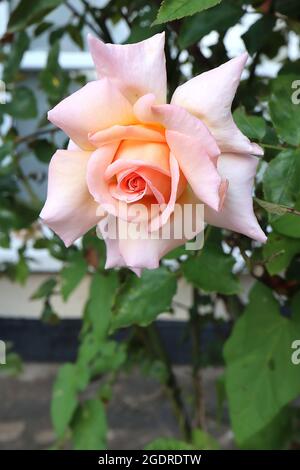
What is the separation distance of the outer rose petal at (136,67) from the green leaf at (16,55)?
22.7 inches

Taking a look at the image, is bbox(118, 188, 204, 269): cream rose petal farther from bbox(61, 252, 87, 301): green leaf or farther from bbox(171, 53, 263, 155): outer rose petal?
bbox(61, 252, 87, 301): green leaf

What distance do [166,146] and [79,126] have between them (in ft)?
0.18

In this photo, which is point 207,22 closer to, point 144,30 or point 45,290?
point 144,30

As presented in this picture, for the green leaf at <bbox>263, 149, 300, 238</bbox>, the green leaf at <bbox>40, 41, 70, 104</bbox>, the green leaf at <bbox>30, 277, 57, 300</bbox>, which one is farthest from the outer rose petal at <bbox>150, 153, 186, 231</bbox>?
the green leaf at <bbox>30, 277, 57, 300</bbox>

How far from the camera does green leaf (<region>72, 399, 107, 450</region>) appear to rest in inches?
37.4

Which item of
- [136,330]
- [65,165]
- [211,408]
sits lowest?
[211,408]

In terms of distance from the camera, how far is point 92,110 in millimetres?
354

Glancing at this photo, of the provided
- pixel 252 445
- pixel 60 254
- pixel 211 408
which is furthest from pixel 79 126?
pixel 211 408

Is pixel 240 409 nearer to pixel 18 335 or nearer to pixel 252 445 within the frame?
pixel 252 445

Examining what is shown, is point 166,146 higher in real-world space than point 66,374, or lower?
higher

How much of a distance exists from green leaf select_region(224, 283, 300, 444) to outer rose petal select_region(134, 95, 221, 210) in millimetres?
338

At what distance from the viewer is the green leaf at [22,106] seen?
3.12 feet

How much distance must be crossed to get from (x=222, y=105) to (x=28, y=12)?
41cm

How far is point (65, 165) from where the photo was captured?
1.19 feet
